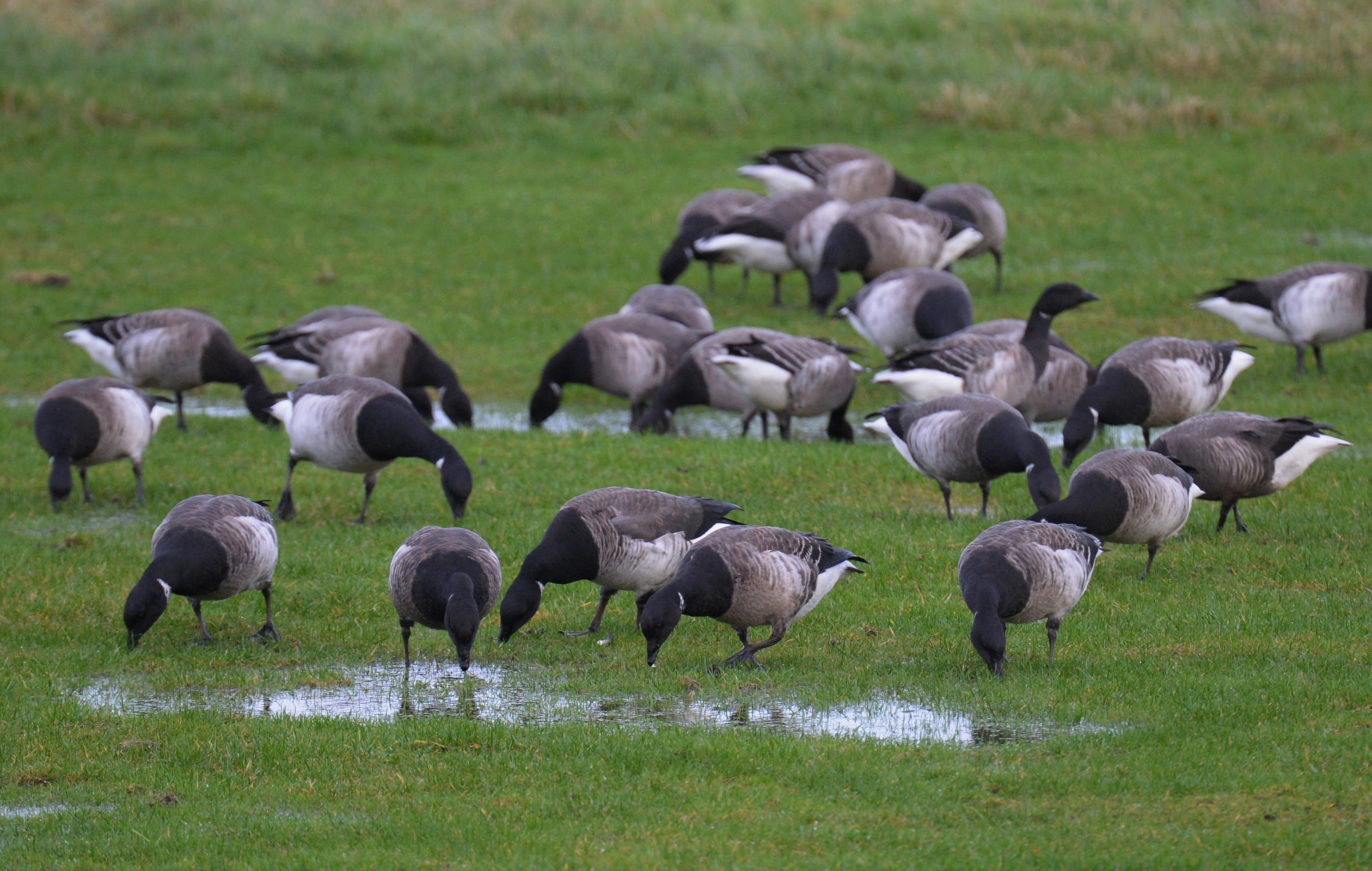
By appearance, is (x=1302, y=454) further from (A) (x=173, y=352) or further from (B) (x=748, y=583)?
(A) (x=173, y=352)

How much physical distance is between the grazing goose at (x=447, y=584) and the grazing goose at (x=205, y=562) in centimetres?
98

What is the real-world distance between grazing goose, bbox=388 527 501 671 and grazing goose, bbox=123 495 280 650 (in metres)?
0.98

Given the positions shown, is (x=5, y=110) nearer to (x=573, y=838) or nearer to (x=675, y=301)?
(x=675, y=301)

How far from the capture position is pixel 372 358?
48.8ft

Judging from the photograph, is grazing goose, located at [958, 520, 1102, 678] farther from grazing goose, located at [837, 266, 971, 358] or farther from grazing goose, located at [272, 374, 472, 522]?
grazing goose, located at [837, 266, 971, 358]

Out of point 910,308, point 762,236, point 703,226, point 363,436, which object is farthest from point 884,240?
point 363,436

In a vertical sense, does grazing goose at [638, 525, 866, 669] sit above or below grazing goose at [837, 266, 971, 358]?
above

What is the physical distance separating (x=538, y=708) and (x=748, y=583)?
4.39ft

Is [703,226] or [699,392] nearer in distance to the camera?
[699,392]

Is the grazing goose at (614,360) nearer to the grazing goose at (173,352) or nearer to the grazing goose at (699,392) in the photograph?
the grazing goose at (699,392)

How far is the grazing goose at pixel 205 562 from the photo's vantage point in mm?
8414

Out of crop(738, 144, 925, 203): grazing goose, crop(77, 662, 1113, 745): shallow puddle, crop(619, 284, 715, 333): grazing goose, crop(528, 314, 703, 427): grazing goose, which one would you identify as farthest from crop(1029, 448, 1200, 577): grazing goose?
crop(738, 144, 925, 203): grazing goose

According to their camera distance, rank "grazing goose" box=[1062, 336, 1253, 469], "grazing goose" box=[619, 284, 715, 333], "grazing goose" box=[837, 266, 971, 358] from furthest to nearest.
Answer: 1. "grazing goose" box=[619, 284, 715, 333]
2. "grazing goose" box=[837, 266, 971, 358]
3. "grazing goose" box=[1062, 336, 1253, 469]

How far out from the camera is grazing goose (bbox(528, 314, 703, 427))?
15.5m
